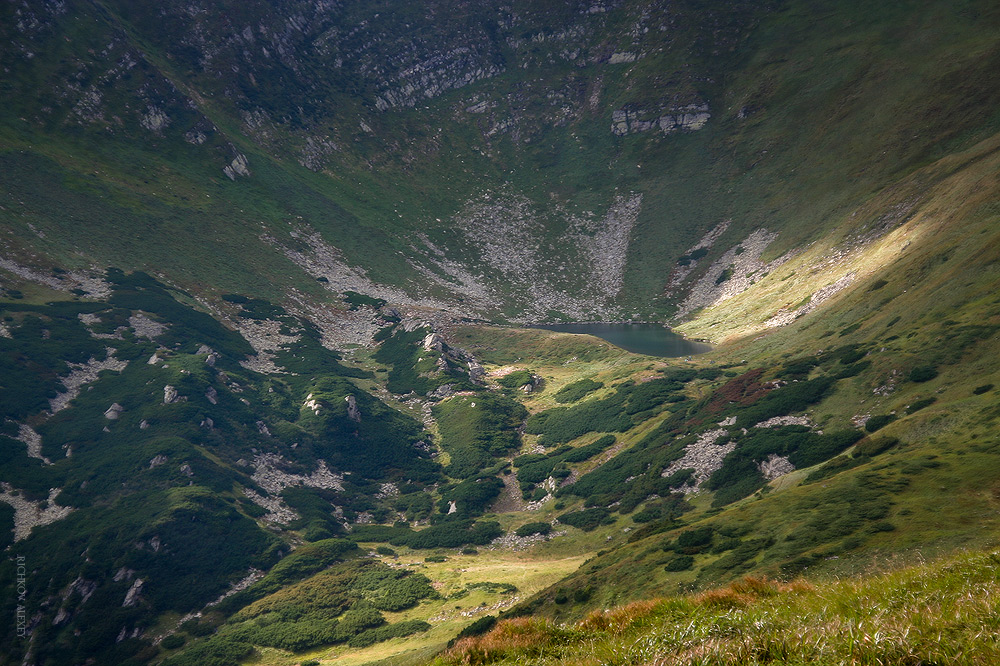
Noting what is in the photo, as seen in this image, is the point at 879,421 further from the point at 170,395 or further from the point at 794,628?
the point at 170,395

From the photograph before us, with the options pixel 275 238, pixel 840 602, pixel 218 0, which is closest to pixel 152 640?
pixel 840 602

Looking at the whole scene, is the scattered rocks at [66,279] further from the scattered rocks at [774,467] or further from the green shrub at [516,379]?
the scattered rocks at [774,467]

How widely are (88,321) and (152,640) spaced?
190ft

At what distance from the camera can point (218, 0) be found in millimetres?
175875

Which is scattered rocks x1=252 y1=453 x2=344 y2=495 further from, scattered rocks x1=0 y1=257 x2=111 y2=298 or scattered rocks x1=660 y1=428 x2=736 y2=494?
scattered rocks x1=0 y1=257 x2=111 y2=298

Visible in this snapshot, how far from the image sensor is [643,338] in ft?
415

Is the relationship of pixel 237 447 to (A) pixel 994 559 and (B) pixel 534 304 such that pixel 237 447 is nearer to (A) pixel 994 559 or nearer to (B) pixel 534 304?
(A) pixel 994 559

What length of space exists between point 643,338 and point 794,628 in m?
122

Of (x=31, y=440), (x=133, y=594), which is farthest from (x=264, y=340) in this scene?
(x=133, y=594)

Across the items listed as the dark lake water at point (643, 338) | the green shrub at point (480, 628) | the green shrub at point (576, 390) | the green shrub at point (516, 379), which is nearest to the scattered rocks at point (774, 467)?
the green shrub at point (480, 628)

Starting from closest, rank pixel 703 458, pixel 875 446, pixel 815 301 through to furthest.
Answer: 1. pixel 875 446
2. pixel 703 458
3. pixel 815 301

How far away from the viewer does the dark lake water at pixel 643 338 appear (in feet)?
364

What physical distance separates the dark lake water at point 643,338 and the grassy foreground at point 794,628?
327 ft

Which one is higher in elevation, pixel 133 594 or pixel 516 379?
pixel 516 379
